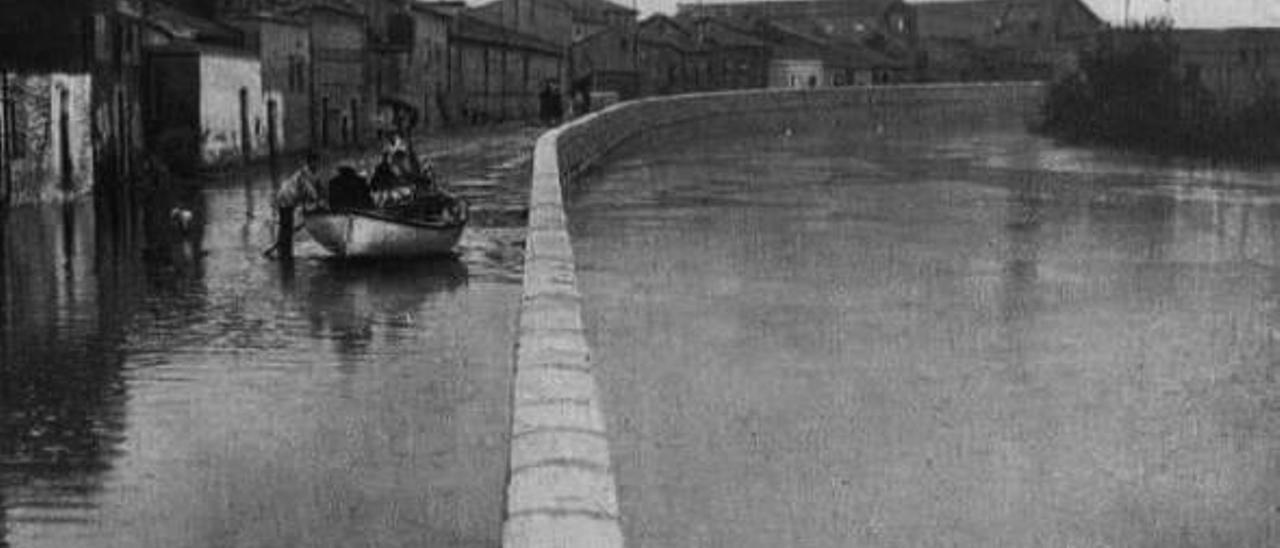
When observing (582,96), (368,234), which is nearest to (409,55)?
(582,96)

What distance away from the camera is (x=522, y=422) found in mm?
8422

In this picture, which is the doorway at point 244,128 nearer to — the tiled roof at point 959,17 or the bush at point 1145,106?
the bush at point 1145,106

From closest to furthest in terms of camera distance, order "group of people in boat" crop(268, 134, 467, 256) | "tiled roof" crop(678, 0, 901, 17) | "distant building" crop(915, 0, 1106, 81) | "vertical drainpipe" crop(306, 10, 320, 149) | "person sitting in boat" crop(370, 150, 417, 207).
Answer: "group of people in boat" crop(268, 134, 467, 256), "person sitting in boat" crop(370, 150, 417, 207), "vertical drainpipe" crop(306, 10, 320, 149), "distant building" crop(915, 0, 1106, 81), "tiled roof" crop(678, 0, 901, 17)

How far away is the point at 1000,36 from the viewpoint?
4902 inches

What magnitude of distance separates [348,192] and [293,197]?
650 millimetres

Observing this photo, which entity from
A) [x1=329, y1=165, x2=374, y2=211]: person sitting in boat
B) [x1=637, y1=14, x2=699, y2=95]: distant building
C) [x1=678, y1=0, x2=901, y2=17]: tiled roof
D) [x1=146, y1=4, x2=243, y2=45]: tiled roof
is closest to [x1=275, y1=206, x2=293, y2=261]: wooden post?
[x1=329, y1=165, x2=374, y2=211]: person sitting in boat

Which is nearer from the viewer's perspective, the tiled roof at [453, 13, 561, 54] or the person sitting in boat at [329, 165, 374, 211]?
the person sitting in boat at [329, 165, 374, 211]

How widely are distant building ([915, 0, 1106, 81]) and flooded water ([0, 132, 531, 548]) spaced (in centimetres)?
9280

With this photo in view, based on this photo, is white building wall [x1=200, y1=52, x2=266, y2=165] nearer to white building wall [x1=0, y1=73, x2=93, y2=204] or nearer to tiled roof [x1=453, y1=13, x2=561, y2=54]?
white building wall [x1=0, y1=73, x2=93, y2=204]

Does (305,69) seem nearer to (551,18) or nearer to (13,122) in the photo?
(13,122)

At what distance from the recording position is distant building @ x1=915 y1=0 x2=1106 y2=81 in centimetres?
11325

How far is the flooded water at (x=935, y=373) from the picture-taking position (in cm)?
1001

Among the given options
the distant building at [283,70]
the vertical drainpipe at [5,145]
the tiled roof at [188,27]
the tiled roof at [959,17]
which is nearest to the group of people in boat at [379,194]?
the vertical drainpipe at [5,145]

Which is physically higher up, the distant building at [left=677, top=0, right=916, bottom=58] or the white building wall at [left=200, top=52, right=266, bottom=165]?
the distant building at [left=677, top=0, right=916, bottom=58]
